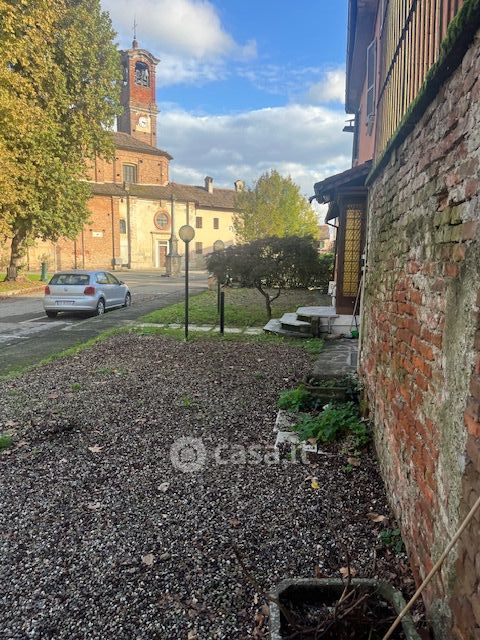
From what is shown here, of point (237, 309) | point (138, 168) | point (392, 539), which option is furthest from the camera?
point (138, 168)

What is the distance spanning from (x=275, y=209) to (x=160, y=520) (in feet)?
122

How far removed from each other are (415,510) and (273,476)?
1421 millimetres

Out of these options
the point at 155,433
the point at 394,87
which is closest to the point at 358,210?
the point at 394,87

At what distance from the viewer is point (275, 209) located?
38312 millimetres

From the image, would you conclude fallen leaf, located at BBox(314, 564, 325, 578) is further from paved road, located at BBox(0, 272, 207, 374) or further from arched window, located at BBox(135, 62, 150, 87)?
arched window, located at BBox(135, 62, 150, 87)

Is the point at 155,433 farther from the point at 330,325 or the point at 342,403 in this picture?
the point at 330,325

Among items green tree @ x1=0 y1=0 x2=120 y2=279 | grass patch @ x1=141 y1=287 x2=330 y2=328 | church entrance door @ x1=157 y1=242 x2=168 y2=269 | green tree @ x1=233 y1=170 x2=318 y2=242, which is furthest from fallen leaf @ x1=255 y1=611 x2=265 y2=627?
church entrance door @ x1=157 y1=242 x2=168 y2=269

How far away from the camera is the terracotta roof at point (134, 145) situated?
4529cm

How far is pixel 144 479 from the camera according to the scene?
3.62 m

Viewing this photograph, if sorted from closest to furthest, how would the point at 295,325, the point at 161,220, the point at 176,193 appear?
the point at 295,325 → the point at 161,220 → the point at 176,193

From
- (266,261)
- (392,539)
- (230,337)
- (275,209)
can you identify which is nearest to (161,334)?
(230,337)

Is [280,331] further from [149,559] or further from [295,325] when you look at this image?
[149,559]

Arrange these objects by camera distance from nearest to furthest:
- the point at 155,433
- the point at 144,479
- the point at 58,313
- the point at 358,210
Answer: the point at 144,479, the point at 155,433, the point at 358,210, the point at 58,313

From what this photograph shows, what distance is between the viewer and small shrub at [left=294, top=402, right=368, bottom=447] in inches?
170
